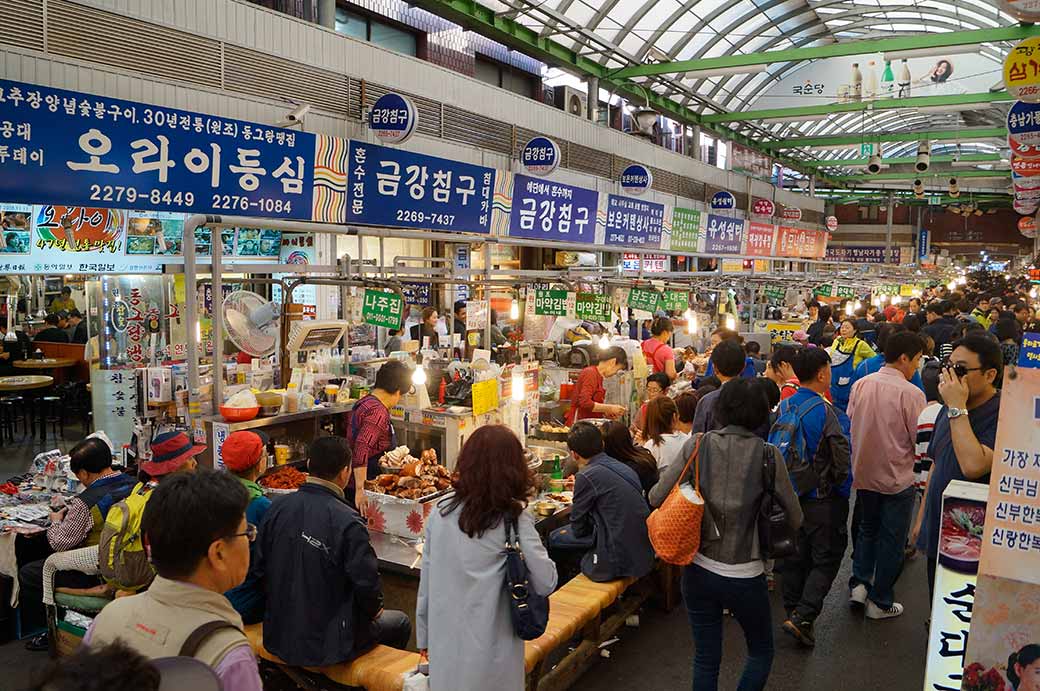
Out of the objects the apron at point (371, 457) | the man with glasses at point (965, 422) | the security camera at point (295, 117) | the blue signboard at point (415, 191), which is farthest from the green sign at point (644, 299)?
the man with glasses at point (965, 422)

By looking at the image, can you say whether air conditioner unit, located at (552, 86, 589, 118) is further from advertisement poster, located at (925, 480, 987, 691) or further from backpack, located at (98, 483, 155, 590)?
advertisement poster, located at (925, 480, 987, 691)

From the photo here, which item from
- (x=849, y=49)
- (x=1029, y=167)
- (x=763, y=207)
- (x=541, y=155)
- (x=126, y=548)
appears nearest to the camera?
(x=126, y=548)

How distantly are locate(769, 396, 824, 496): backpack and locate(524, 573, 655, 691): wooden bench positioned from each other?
1.36 m

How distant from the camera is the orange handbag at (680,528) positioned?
378 centimetres

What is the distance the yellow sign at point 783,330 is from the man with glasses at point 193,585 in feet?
44.1

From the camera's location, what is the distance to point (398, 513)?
573 cm

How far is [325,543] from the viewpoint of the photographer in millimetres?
3730

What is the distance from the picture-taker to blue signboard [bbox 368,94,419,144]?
955 cm

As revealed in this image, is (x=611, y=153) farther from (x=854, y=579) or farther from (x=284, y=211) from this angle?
(x=854, y=579)

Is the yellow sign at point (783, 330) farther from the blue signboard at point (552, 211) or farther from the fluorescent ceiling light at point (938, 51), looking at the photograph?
the fluorescent ceiling light at point (938, 51)

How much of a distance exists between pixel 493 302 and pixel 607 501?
11.5 m

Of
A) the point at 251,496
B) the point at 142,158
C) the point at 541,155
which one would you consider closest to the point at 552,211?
the point at 541,155

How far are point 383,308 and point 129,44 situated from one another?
3.51 metres

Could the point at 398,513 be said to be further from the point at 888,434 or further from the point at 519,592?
the point at 888,434
